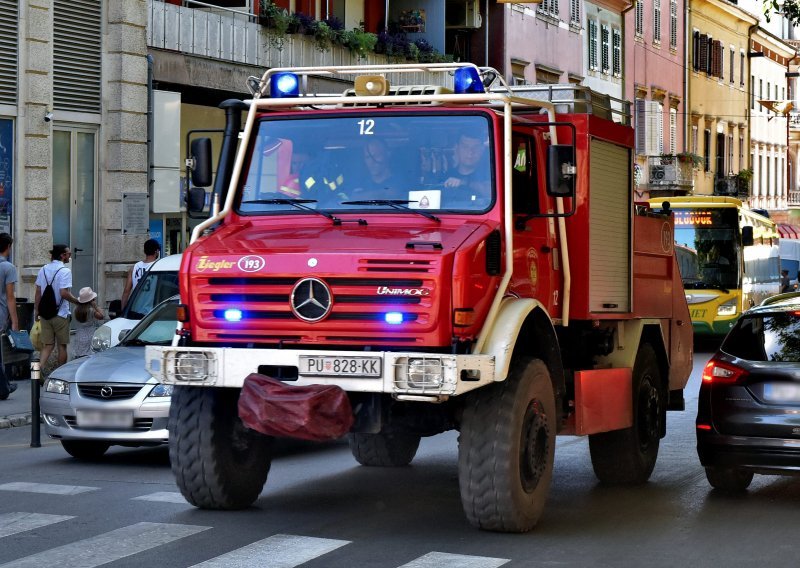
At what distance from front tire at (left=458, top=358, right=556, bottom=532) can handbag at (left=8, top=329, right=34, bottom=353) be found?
10.0m

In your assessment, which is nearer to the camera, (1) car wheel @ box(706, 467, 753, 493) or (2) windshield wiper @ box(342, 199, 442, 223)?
(2) windshield wiper @ box(342, 199, 442, 223)

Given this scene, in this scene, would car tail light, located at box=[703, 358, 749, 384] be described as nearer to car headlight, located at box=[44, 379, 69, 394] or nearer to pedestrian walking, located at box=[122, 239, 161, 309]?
car headlight, located at box=[44, 379, 69, 394]

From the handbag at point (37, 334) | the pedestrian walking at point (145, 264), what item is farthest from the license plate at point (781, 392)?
the handbag at point (37, 334)

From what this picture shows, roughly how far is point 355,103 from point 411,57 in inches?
933

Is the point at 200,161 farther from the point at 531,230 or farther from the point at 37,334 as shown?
the point at 37,334

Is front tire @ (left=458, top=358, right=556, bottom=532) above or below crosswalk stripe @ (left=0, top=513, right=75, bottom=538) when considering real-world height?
above

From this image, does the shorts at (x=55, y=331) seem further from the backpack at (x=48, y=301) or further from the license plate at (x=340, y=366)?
the license plate at (x=340, y=366)

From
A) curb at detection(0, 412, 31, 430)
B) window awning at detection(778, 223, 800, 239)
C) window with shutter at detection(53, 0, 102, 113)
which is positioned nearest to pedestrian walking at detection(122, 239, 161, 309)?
curb at detection(0, 412, 31, 430)

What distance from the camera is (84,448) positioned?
43.8 ft

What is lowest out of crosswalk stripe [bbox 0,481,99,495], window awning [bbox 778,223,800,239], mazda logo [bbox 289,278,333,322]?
crosswalk stripe [bbox 0,481,99,495]

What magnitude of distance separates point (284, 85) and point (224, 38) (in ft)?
56.7

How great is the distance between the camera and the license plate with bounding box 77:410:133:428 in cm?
1253

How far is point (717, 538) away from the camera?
9430 millimetres

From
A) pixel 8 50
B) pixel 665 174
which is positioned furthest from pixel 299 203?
pixel 665 174
